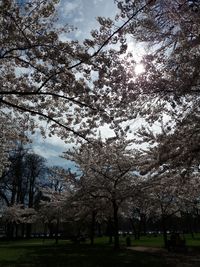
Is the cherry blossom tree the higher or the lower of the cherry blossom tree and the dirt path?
the higher

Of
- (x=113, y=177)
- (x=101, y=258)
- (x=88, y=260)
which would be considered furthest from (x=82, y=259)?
(x=113, y=177)

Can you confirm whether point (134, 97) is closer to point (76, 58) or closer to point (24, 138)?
point (76, 58)

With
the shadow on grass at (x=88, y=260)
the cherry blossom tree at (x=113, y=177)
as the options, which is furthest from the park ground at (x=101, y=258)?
the cherry blossom tree at (x=113, y=177)

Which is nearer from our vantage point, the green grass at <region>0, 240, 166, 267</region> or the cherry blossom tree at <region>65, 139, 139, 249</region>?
the green grass at <region>0, 240, 166, 267</region>

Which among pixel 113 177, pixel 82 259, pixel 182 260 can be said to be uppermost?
pixel 113 177

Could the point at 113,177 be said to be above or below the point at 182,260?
above

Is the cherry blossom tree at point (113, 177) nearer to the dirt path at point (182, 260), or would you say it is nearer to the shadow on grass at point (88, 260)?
the shadow on grass at point (88, 260)

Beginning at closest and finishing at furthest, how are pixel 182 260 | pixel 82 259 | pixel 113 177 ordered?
pixel 182 260, pixel 82 259, pixel 113 177

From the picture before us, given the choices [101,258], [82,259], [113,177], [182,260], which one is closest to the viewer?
[182,260]

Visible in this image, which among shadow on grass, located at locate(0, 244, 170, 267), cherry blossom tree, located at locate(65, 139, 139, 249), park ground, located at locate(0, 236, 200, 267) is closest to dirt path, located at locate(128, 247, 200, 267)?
park ground, located at locate(0, 236, 200, 267)

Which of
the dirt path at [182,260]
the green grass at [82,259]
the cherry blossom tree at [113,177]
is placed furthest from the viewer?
the cherry blossom tree at [113,177]

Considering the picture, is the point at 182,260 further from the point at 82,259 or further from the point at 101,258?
the point at 82,259

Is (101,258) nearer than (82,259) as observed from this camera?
No

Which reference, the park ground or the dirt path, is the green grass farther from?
the dirt path
